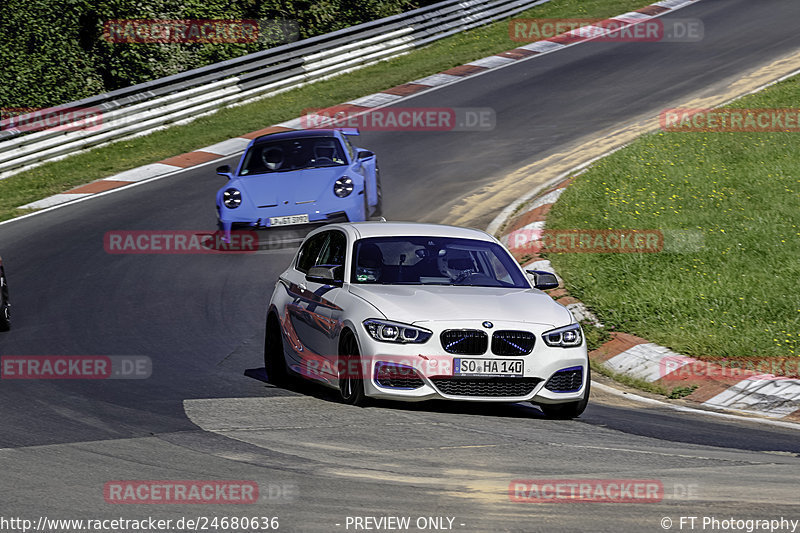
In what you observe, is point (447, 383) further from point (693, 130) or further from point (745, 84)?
point (745, 84)

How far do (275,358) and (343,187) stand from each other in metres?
6.12

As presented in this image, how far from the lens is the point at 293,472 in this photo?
6773mm

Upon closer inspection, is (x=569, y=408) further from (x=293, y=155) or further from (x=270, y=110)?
(x=270, y=110)

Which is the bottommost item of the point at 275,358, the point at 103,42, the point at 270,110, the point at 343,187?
the point at 275,358

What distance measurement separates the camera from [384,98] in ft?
88.7

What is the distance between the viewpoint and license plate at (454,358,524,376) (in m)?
8.56

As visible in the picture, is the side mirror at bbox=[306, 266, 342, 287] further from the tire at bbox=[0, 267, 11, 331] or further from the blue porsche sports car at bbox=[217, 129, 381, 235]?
the blue porsche sports car at bbox=[217, 129, 381, 235]

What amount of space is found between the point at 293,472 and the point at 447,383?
2071 mm

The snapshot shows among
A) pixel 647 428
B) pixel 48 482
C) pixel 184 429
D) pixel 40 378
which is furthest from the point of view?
pixel 40 378

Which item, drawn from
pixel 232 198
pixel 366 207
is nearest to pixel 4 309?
pixel 232 198

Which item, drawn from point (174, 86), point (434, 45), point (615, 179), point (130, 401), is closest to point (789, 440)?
point (130, 401)

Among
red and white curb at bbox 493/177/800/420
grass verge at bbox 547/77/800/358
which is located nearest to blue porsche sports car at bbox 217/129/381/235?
grass verge at bbox 547/77/800/358

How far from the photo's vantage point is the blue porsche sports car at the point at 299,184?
15977 mm

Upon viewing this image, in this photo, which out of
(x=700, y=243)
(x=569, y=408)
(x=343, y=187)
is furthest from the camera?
(x=343, y=187)
